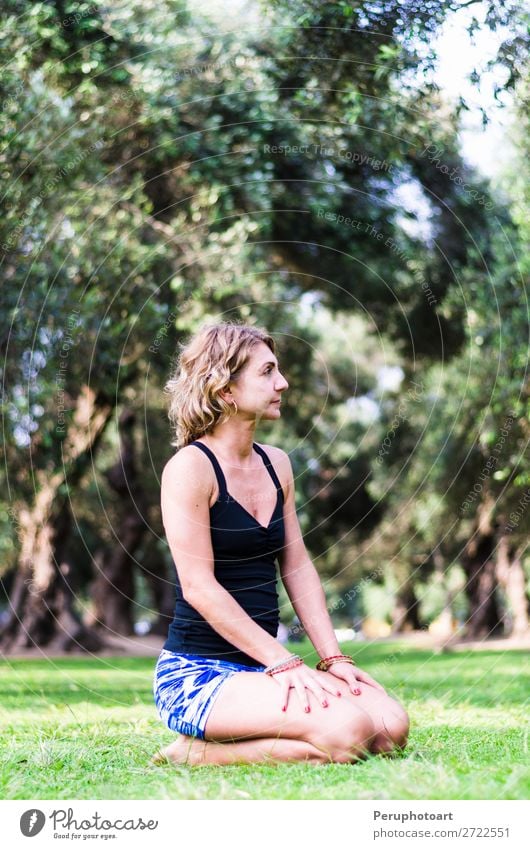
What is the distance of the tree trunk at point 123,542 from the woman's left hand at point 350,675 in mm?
15458

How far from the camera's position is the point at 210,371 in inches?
183

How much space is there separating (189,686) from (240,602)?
455 mm

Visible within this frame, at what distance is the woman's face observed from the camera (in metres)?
4.65

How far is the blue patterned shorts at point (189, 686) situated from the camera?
4.23 metres

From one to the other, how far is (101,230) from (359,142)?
3.23 meters

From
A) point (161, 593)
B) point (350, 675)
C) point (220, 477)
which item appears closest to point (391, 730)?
point (350, 675)

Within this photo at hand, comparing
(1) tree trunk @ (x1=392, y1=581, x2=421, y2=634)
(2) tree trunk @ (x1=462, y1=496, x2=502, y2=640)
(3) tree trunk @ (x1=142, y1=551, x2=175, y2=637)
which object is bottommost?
(1) tree trunk @ (x1=392, y1=581, x2=421, y2=634)

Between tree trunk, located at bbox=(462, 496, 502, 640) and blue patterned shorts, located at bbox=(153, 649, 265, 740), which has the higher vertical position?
blue patterned shorts, located at bbox=(153, 649, 265, 740)

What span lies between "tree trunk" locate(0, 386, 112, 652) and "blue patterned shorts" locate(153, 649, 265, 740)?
8530 millimetres

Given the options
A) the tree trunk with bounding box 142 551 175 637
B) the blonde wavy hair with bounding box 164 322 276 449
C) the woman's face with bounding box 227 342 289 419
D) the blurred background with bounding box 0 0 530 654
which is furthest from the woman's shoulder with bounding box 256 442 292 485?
the tree trunk with bounding box 142 551 175 637

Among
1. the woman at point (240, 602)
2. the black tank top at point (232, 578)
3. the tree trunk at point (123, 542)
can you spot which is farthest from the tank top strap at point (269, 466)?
the tree trunk at point (123, 542)

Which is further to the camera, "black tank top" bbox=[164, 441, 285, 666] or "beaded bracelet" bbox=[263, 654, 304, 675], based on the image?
"black tank top" bbox=[164, 441, 285, 666]

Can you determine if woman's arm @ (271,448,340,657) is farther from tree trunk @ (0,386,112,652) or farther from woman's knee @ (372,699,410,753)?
tree trunk @ (0,386,112,652)

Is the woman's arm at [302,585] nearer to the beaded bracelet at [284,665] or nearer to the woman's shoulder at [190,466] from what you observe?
the beaded bracelet at [284,665]
